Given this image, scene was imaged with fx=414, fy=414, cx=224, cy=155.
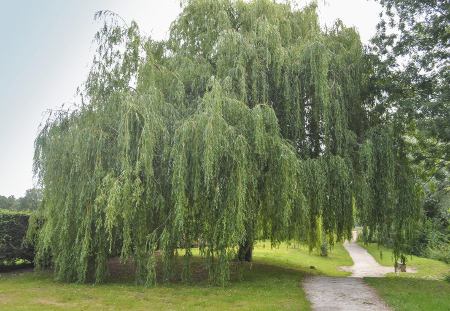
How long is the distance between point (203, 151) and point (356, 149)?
556cm

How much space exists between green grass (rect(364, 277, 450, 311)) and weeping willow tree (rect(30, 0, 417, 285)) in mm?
1653

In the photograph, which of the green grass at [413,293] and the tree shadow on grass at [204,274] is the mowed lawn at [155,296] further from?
the green grass at [413,293]

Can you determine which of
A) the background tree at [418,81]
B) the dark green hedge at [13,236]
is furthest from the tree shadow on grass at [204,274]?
the background tree at [418,81]

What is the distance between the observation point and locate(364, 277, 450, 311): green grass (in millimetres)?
9117

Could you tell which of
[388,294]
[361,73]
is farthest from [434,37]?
[388,294]

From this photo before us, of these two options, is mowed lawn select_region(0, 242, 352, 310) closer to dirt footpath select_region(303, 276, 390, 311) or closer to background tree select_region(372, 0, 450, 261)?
dirt footpath select_region(303, 276, 390, 311)

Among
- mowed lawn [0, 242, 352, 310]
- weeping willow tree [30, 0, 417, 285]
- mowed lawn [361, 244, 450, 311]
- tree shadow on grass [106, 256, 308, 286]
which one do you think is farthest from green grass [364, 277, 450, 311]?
tree shadow on grass [106, 256, 308, 286]

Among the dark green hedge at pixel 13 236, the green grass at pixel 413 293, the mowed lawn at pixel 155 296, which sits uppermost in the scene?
the dark green hedge at pixel 13 236

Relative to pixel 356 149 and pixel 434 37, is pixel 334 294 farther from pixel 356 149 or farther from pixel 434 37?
pixel 434 37

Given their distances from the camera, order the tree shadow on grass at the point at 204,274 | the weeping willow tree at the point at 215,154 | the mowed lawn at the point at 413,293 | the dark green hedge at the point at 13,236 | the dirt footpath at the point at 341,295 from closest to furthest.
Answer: the dirt footpath at the point at 341,295, the mowed lawn at the point at 413,293, the weeping willow tree at the point at 215,154, the tree shadow on grass at the point at 204,274, the dark green hedge at the point at 13,236

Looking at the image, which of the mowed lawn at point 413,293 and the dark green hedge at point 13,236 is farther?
the dark green hedge at point 13,236

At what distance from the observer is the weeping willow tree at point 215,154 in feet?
35.2

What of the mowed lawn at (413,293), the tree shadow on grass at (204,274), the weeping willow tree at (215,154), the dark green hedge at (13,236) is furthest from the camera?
the dark green hedge at (13,236)

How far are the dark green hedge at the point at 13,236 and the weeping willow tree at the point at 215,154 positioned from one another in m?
1.62
